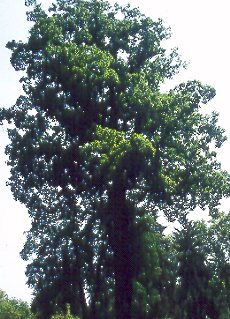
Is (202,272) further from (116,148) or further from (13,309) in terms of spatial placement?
(13,309)

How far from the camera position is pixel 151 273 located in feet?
98.4

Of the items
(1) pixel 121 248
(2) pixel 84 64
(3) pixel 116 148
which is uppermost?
(2) pixel 84 64

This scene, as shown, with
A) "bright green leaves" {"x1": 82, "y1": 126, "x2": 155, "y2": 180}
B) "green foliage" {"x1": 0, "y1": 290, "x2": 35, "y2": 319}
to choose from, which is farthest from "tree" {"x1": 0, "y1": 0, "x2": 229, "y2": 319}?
"green foliage" {"x1": 0, "y1": 290, "x2": 35, "y2": 319}

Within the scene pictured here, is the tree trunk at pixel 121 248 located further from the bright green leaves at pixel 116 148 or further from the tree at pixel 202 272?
the tree at pixel 202 272

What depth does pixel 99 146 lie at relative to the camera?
23.1 metres

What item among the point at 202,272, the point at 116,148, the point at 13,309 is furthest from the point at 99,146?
the point at 13,309

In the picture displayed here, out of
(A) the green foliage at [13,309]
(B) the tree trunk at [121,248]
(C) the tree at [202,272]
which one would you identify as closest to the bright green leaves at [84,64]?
(B) the tree trunk at [121,248]

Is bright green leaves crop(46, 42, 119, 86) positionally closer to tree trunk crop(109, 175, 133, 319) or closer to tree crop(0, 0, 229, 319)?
tree crop(0, 0, 229, 319)

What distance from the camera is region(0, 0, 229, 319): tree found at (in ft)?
83.9

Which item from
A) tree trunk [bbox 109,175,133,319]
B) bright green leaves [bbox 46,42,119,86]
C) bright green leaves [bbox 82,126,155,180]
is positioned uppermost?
bright green leaves [bbox 46,42,119,86]

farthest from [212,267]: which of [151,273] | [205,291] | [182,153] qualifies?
[182,153]

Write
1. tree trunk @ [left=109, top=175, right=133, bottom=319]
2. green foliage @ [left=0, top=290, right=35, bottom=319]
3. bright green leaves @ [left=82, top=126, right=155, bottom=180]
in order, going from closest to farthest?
bright green leaves @ [left=82, top=126, right=155, bottom=180]
tree trunk @ [left=109, top=175, right=133, bottom=319]
green foliage @ [left=0, top=290, right=35, bottom=319]

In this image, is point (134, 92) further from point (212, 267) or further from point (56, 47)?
point (212, 267)

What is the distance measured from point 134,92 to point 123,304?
1199cm
